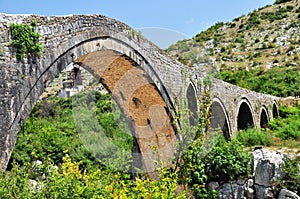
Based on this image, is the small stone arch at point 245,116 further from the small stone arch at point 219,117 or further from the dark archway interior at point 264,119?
the small stone arch at point 219,117

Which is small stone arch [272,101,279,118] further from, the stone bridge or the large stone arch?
the large stone arch

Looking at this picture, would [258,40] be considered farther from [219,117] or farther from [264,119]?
[219,117]

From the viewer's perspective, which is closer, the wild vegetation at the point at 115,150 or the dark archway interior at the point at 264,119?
the wild vegetation at the point at 115,150

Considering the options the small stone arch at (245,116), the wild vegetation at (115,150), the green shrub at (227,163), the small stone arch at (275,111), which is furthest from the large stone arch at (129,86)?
the small stone arch at (275,111)

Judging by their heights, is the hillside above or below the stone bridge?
above

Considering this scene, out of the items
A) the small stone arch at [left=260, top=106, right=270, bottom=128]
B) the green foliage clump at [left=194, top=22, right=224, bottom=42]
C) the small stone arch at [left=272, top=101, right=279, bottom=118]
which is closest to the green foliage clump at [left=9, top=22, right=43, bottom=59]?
the small stone arch at [left=260, top=106, right=270, bottom=128]

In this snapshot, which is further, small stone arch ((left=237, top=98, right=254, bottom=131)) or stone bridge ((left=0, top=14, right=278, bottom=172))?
small stone arch ((left=237, top=98, right=254, bottom=131))

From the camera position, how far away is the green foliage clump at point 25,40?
4.48 meters

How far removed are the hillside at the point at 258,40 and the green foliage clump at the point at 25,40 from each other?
20056mm

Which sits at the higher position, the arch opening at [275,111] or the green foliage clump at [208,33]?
the green foliage clump at [208,33]

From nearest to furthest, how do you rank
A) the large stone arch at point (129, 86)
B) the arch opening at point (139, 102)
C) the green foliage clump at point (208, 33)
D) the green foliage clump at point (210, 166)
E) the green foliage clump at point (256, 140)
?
the large stone arch at point (129, 86)
the arch opening at point (139, 102)
the green foliage clump at point (210, 166)
the green foliage clump at point (256, 140)
the green foliage clump at point (208, 33)

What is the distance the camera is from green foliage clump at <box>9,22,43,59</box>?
4.48 meters

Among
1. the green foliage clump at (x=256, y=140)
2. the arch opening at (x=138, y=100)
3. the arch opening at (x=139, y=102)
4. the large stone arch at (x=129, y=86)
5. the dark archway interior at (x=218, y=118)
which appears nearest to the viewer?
the large stone arch at (x=129, y=86)

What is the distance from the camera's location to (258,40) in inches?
1352
